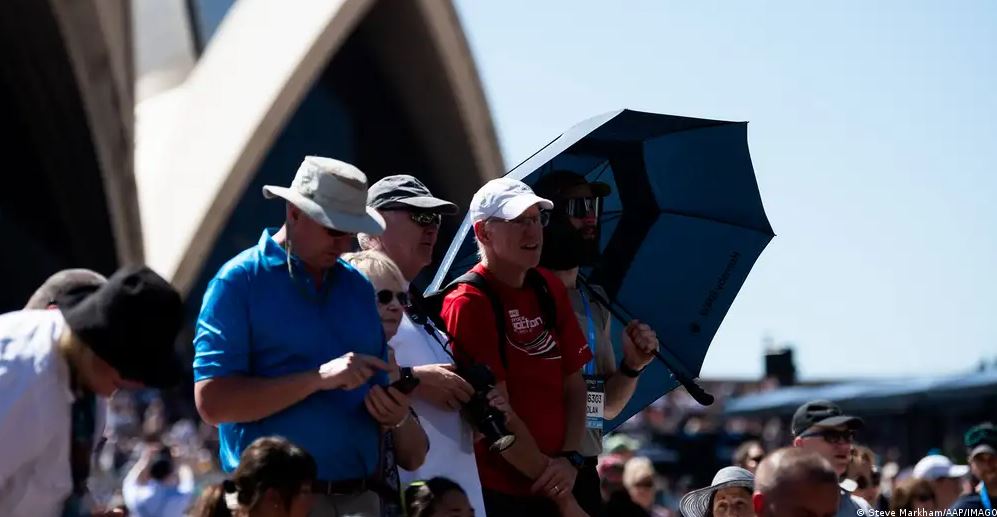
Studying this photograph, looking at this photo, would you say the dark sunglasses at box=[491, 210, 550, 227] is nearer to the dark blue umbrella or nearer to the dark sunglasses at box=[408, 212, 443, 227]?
the dark sunglasses at box=[408, 212, 443, 227]

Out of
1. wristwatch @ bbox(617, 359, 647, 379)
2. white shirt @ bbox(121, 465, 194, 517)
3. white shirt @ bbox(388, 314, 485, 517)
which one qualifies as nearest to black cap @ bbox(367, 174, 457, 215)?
white shirt @ bbox(388, 314, 485, 517)

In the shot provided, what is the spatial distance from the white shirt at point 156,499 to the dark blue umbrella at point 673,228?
5689 mm

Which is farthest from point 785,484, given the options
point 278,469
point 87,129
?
point 87,129

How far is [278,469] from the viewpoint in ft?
13.4

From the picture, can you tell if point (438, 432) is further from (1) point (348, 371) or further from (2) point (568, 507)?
(1) point (348, 371)

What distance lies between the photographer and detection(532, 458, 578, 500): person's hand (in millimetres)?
5273

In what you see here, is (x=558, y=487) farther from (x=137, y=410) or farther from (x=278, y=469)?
(x=137, y=410)

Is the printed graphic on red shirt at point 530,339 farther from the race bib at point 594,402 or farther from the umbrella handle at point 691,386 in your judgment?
the umbrella handle at point 691,386

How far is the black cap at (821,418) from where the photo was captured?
22.0ft

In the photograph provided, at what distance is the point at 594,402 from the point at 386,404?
1384mm

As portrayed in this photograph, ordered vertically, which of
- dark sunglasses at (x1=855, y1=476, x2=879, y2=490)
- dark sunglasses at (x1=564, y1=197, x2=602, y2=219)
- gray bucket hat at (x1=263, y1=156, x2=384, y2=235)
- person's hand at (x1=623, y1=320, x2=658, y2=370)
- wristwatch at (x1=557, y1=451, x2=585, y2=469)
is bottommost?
dark sunglasses at (x1=855, y1=476, x2=879, y2=490)

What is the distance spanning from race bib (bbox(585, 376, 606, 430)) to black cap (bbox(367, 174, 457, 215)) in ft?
2.67

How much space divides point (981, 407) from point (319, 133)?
14.9 m

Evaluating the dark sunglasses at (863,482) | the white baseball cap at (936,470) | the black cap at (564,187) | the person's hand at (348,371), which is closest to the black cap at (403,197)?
the black cap at (564,187)
